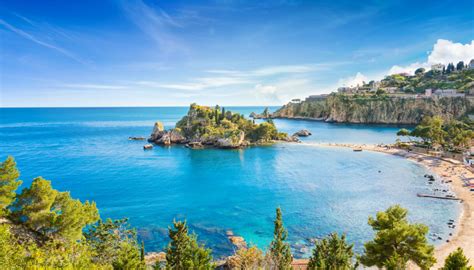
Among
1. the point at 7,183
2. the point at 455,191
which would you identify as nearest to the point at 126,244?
the point at 7,183

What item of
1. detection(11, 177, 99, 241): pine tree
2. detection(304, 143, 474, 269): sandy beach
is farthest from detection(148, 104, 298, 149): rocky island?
detection(11, 177, 99, 241): pine tree

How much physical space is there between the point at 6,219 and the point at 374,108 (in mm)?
189356

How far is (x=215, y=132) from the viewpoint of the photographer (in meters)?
94.1

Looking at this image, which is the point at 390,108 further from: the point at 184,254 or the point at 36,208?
the point at 36,208

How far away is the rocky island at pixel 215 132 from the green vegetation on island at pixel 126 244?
6809 cm

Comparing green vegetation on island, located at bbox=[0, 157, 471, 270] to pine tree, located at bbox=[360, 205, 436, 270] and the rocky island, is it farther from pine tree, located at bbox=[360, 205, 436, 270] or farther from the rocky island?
the rocky island

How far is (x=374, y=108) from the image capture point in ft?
577

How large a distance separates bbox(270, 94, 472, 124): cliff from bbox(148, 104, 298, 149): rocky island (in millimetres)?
95462

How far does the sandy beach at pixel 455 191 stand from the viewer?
91.6 feet

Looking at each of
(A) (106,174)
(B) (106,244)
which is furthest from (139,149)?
(B) (106,244)

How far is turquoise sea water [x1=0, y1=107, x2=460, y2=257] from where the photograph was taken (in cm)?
3441

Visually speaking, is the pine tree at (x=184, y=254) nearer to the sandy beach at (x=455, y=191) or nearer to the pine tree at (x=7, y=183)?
the pine tree at (x=7, y=183)

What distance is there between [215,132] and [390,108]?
130 m

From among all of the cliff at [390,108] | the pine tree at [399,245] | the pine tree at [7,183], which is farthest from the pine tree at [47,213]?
the cliff at [390,108]
